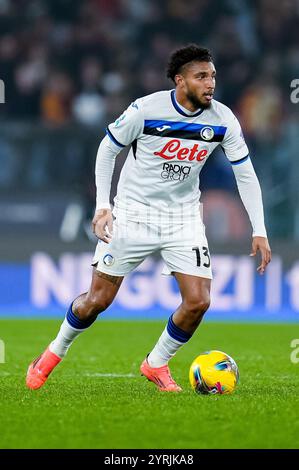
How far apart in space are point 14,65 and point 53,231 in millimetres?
3251

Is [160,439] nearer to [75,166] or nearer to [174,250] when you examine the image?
[174,250]

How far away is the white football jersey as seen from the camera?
23.3ft

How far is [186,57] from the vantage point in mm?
7160

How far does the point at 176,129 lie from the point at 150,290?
723 centimetres

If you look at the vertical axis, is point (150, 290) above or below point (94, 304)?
below

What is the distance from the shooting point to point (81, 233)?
14.5 metres

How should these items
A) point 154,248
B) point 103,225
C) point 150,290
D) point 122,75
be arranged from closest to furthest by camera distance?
point 103,225 → point 154,248 → point 150,290 → point 122,75

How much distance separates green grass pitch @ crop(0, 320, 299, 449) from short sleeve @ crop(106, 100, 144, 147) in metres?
1.66

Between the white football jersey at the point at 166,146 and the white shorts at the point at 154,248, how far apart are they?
109 mm

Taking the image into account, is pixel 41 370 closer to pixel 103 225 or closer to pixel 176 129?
pixel 103 225

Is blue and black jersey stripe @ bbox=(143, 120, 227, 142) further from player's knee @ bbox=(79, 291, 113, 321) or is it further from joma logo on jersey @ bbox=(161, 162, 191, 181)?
player's knee @ bbox=(79, 291, 113, 321)

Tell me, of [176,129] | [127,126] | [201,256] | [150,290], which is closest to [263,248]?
[201,256]

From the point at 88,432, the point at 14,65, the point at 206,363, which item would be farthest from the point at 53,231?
the point at 88,432

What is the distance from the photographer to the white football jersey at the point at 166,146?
280 inches
